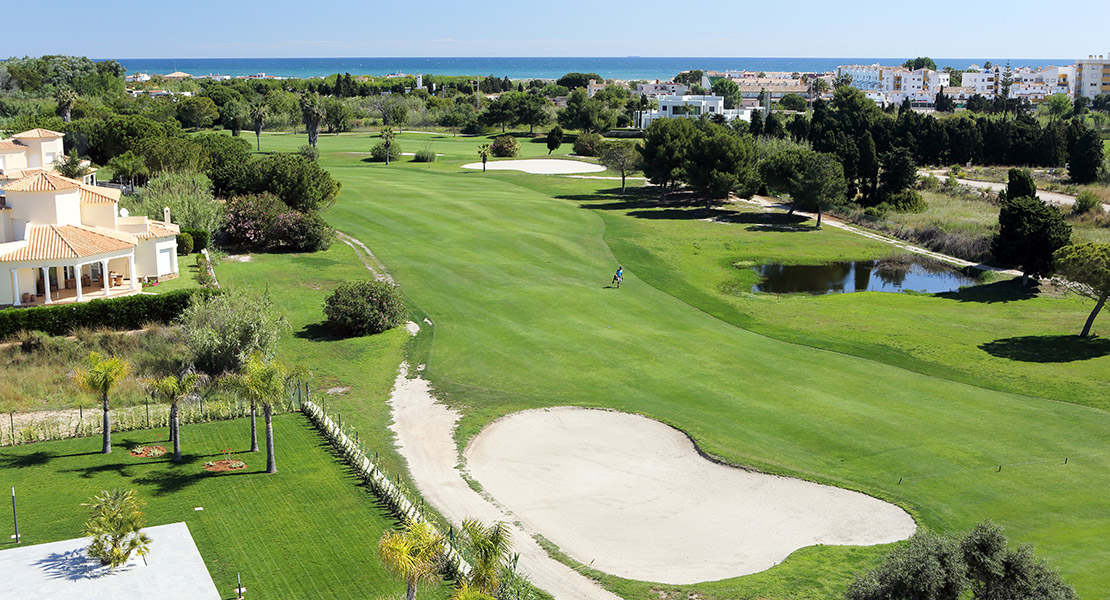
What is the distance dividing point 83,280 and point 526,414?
24.9 metres

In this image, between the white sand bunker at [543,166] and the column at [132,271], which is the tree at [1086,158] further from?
the column at [132,271]

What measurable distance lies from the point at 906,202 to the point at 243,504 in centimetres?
6975

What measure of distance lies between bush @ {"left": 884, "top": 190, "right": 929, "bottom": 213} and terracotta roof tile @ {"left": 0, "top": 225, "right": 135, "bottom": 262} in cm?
6260

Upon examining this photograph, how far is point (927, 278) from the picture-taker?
6056 centimetres

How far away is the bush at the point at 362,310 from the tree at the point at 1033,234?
36.8 meters

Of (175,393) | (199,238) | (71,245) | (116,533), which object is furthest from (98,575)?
(199,238)

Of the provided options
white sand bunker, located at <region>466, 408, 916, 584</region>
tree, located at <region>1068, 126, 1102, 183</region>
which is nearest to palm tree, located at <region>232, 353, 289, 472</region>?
white sand bunker, located at <region>466, 408, 916, 584</region>

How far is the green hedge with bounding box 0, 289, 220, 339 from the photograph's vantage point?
38.1 m

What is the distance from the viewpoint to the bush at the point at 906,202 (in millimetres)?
80750

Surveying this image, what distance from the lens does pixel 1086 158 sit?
95125 millimetres

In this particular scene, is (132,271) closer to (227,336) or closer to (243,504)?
(227,336)

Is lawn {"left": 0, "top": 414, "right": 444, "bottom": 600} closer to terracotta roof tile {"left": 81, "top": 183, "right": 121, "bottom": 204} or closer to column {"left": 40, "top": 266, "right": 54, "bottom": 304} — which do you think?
column {"left": 40, "top": 266, "right": 54, "bottom": 304}

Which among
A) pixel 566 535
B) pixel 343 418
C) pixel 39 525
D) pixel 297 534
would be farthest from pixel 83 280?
pixel 566 535

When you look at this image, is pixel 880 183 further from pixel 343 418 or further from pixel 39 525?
pixel 39 525
